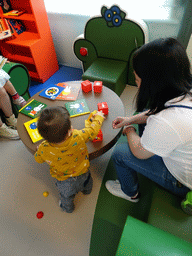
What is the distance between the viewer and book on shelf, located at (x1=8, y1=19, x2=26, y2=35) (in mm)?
2530

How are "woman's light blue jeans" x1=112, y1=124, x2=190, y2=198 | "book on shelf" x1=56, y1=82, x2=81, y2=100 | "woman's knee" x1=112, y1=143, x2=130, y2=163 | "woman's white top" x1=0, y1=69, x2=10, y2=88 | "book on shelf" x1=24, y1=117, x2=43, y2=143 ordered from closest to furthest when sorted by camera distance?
"woman's light blue jeans" x1=112, y1=124, x2=190, y2=198
"woman's knee" x1=112, y1=143, x2=130, y2=163
"book on shelf" x1=24, y1=117, x2=43, y2=143
"book on shelf" x1=56, y1=82, x2=81, y2=100
"woman's white top" x1=0, y1=69, x2=10, y2=88

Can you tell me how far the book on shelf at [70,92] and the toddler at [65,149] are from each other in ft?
1.31

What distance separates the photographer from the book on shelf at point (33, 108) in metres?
1.49

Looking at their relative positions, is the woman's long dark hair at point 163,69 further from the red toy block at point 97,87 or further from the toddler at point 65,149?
the red toy block at point 97,87

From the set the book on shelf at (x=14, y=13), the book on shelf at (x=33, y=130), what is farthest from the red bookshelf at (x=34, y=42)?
the book on shelf at (x=33, y=130)

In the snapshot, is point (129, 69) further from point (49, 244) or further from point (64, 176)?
point (49, 244)

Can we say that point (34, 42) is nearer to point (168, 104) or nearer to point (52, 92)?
point (52, 92)

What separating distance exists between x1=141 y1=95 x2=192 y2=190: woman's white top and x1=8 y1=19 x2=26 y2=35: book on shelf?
8.50 feet

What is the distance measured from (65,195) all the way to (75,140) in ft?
1.58

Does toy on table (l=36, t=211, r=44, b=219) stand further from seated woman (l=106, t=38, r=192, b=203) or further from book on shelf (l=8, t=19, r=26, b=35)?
book on shelf (l=8, t=19, r=26, b=35)

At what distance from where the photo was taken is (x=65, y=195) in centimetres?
130

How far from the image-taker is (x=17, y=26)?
8.52 ft

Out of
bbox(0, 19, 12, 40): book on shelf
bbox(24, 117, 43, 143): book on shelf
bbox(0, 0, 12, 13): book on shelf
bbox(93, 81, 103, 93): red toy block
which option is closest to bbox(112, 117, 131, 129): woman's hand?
bbox(93, 81, 103, 93): red toy block

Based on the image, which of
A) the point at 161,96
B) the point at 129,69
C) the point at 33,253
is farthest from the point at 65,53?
the point at 33,253
